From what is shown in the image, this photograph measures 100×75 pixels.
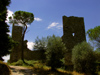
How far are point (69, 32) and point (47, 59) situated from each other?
7.76 m

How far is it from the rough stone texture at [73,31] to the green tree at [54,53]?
5389 mm

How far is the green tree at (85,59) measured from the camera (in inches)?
522

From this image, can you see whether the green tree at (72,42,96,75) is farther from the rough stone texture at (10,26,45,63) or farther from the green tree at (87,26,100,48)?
the rough stone texture at (10,26,45,63)

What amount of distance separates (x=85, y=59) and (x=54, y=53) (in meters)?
3.73

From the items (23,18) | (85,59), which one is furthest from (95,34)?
(23,18)

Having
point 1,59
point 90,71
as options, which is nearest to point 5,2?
point 1,59

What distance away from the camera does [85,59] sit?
13.2m

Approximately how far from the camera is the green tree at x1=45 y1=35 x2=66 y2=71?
12.7 m

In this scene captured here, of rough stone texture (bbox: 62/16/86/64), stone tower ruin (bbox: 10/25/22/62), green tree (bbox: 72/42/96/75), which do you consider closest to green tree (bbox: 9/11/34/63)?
stone tower ruin (bbox: 10/25/22/62)

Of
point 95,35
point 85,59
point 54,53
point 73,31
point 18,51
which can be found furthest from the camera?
point 18,51

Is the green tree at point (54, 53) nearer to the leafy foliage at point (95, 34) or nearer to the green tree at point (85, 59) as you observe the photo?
the green tree at point (85, 59)

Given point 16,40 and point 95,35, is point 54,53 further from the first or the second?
point 16,40

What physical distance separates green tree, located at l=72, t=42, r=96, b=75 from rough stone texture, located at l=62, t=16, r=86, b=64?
172 inches

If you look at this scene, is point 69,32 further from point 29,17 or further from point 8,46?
point 8,46
